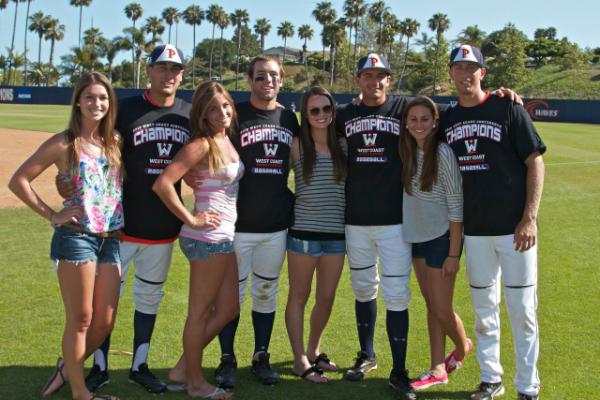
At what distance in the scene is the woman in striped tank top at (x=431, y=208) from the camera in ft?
14.3

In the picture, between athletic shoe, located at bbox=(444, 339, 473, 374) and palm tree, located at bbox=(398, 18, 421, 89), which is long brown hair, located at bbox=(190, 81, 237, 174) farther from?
palm tree, located at bbox=(398, 18, 421, 89)

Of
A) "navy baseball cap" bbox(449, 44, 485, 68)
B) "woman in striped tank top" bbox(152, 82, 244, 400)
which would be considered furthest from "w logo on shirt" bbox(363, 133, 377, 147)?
"woman in striped tank top" bbox(152, 82, 244, 400)

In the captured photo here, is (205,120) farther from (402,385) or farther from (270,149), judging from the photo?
(402,385)

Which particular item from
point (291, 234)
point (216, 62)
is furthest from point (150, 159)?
point (216, 62)

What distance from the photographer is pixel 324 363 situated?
490cm

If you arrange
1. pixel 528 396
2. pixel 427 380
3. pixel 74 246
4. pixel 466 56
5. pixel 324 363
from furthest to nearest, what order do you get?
pixel 324 363 < pixel 427 380 < pixel 466 56 < pixel 528 396 < pixel 74 246

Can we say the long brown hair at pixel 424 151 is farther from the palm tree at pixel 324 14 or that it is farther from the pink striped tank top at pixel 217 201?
the palm tree at pixel 324 14

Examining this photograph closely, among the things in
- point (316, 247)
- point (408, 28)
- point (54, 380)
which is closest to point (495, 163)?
point (316, 247)

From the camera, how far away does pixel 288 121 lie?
482cm

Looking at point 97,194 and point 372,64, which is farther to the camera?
point 372,64

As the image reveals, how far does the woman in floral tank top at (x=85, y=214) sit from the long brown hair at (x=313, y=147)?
→ 131cm

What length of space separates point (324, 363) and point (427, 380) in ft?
2.60

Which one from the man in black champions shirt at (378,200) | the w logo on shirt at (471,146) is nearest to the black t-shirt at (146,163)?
the man in black champions shirt at (378,200)

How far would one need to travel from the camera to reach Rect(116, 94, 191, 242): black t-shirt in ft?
14.5
